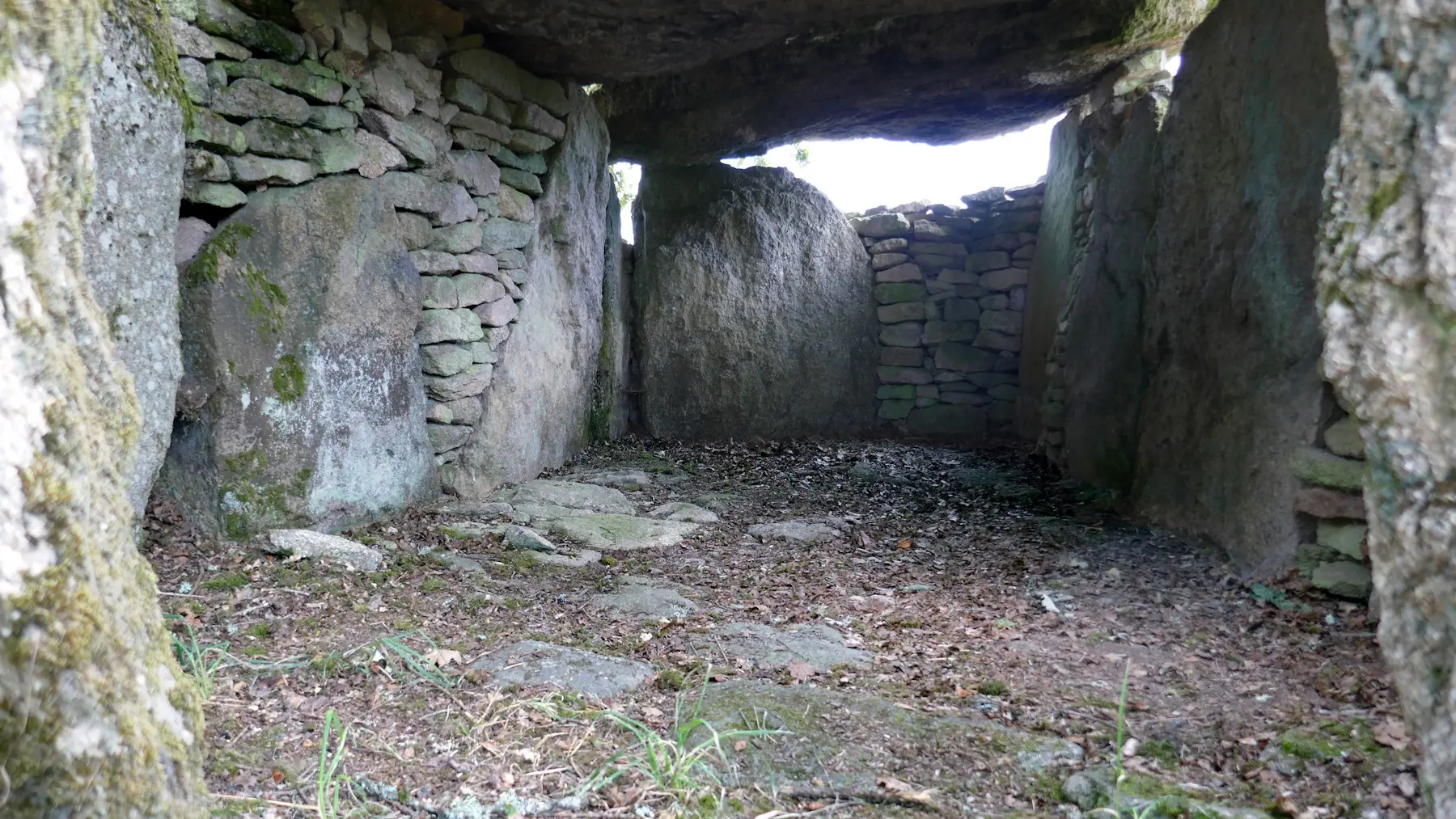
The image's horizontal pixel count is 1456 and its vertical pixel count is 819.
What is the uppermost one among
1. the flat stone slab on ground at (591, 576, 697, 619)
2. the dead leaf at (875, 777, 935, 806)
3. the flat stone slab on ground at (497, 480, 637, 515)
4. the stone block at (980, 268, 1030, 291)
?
the stone block at (980, 268, 1030, 291)

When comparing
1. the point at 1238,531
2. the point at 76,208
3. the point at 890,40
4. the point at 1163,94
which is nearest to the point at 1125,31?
the point at 1163,94

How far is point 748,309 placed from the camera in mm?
6809

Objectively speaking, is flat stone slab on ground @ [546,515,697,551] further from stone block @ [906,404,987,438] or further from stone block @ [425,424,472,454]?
stone block @ [906,404,987,438]

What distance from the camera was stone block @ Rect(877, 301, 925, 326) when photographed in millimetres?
7227

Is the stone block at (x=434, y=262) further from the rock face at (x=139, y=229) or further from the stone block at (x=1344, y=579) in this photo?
the stone block at (x=1344, y=579)

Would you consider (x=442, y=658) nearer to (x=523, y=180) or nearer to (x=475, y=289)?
(x=475, y=289)

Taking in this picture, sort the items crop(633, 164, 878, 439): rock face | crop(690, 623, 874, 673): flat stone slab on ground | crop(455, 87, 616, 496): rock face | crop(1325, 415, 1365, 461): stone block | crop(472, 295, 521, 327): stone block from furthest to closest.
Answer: crop(633, 164, 878, 439): rock face, crop(455, 87, 616, 496): rock face, crop(472, 295, 521, 327): stone block, crop(1325, 415, 1365, 461): stone block, crop(690, 623, 874, 673): flat stone slab on ground

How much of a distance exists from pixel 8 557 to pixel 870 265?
6.78 m

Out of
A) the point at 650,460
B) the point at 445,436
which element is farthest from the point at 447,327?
the point at 650,460

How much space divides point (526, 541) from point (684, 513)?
1.00 meters

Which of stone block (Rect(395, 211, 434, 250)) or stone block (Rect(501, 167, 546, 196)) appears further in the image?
stone block (Rect(501, 167, 546, 196))

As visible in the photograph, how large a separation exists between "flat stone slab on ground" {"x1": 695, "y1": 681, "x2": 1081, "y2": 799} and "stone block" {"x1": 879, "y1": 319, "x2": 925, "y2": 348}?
5.31 meters

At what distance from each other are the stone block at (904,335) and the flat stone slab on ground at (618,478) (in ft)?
9.23

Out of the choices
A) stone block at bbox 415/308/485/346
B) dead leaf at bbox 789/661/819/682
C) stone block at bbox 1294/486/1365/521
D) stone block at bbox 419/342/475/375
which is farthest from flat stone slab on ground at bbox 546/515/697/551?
stone block at bbox 1294/486/1365/521
